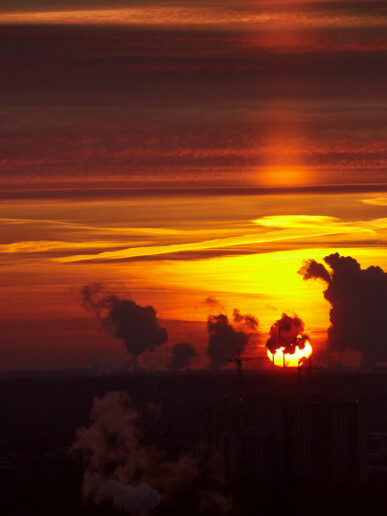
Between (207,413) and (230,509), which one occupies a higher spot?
(207,413)

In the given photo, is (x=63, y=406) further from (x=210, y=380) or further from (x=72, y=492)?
(x=72, y=492)

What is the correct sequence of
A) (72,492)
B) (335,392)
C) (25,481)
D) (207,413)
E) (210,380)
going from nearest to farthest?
(72,492), (25,481), (207,413), (335,392), (210,380)

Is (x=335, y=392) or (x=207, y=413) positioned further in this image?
(x=335, y=392)

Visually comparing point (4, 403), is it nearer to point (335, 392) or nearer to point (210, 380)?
point (210, 380)

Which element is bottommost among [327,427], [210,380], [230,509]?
[230,509]

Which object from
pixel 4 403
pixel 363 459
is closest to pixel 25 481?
pixel 363 459

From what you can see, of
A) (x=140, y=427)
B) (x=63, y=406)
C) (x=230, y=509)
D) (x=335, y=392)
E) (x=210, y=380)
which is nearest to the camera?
(x=230, y=509)

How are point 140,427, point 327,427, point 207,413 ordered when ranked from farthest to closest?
point 140,427
point 207,413
point 327,427

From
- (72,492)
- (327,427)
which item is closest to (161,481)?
(72,492)

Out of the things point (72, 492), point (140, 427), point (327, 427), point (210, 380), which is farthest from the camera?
point (210, 380)
